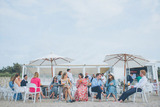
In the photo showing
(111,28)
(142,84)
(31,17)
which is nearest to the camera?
(142,84)

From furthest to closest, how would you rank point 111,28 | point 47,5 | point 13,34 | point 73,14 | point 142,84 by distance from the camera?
1. point 13,34
2. point 111,28
3. point 73,14
4. point 47,5
5. point 142,84

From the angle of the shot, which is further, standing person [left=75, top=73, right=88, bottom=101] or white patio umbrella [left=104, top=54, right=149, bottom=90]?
white patio umbrella [left=104, top=54, right=149, bottom=90]

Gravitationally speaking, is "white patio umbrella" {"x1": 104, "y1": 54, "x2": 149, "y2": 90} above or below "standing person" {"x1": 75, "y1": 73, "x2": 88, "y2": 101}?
above

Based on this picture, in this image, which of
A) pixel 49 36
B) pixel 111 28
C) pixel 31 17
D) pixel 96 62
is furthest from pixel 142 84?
pixel 49 36

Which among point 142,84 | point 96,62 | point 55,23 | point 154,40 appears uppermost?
point 55,23

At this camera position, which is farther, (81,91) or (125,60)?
(125,60)

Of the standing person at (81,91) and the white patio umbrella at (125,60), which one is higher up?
the white patio umbrella at (125,60)

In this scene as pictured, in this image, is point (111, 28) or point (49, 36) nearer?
point (111, 28)

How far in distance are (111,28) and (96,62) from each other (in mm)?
2858

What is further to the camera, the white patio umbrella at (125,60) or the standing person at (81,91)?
the white patio umbrella at (125,60)

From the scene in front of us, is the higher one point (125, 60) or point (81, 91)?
point (125, 60)

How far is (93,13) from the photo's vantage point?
10.8 meters

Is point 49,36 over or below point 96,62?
over

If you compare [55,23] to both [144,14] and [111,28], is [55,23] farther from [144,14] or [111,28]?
[144,14]
